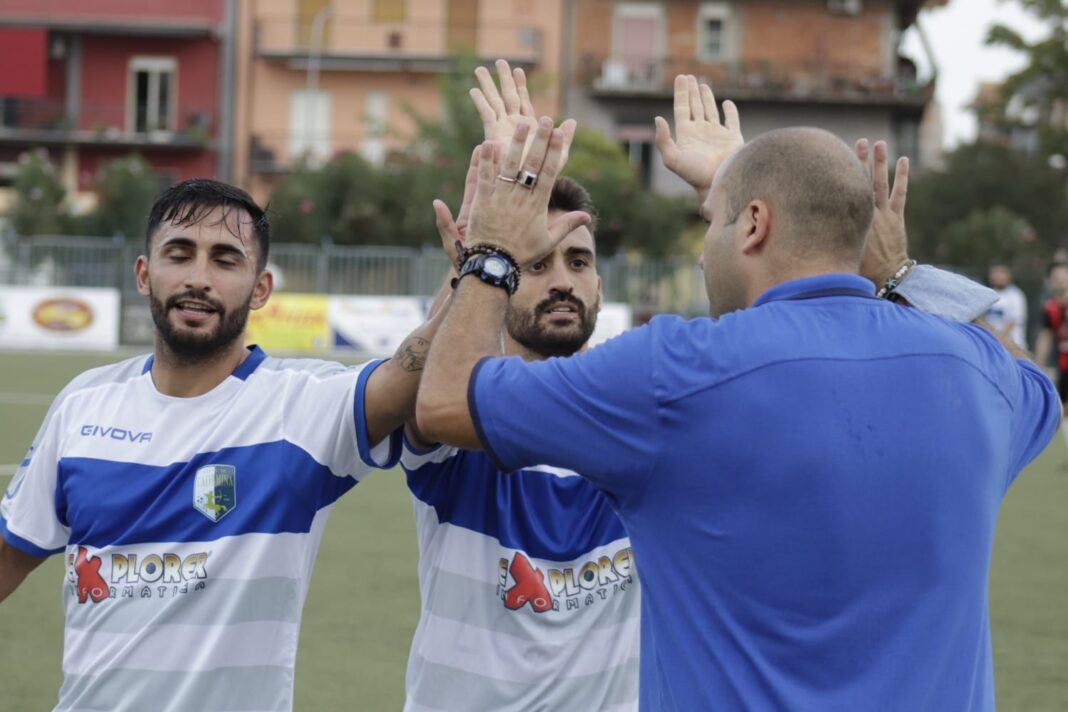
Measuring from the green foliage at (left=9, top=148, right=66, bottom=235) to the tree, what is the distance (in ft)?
89.3

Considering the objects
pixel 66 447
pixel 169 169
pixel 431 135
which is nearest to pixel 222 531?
pixel 66 447

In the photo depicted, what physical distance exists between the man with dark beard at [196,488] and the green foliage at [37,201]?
3140 centimetres

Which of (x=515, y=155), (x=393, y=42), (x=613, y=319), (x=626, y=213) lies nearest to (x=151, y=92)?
(x=393, y=42)

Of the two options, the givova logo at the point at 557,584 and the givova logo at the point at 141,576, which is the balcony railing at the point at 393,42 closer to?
the givova logo at the point at 557,584

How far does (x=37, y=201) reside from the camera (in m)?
33.8

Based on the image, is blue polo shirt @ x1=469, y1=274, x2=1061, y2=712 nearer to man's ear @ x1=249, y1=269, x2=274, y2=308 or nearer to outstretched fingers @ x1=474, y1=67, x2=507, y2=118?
outstretched fingers @ x1=474, y1=67, x2=507, y2=118

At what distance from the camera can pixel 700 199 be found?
3219 millimetres

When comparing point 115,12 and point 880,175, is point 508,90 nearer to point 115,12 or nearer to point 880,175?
point 880,175

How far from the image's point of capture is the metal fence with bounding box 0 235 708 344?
97.2 ft

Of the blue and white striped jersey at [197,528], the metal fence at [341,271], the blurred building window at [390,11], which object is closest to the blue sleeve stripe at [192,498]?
the blue and white striped jersey at [197,528]

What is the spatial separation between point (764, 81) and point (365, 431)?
136 ft

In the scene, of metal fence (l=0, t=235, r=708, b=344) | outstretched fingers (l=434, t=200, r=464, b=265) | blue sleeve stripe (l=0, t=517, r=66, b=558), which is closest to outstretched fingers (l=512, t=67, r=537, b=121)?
outstretched fingers (l=434, t=200, r=464, b=265)

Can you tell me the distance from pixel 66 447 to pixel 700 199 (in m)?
1.73

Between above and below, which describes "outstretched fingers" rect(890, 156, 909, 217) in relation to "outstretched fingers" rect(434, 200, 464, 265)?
above
